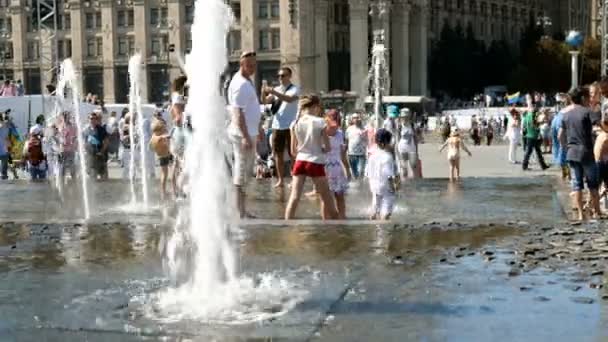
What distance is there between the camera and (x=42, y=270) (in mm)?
7742

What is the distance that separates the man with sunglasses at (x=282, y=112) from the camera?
42.1ft

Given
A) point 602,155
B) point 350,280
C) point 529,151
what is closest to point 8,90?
point 529,151

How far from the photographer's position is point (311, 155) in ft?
34.4

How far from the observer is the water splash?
644 centimetres

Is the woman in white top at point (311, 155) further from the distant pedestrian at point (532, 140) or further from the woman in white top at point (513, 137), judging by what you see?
the woman in white top at point (513, 137)

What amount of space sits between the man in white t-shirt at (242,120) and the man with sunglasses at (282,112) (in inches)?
82.8

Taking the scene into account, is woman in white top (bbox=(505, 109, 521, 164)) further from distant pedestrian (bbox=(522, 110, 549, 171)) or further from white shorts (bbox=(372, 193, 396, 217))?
white shorts (bbox=(372, 193, 396, 217))

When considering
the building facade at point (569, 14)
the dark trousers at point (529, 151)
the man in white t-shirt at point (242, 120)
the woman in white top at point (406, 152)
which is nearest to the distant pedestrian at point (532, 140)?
the dark trousers at point (529, 151)

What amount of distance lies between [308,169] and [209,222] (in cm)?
372

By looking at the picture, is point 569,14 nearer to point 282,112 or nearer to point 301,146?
point 282,112

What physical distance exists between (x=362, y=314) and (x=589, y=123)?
6129 millimetres

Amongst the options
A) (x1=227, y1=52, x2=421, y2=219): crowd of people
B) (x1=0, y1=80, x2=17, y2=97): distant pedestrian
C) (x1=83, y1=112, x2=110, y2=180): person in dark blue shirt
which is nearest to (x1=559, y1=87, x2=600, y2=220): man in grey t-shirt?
(x1=227, y1=52, x2=421, y2=219): crowd of people

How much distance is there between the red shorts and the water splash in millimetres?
3055

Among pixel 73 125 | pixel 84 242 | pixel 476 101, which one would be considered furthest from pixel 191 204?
pixel 476 101
